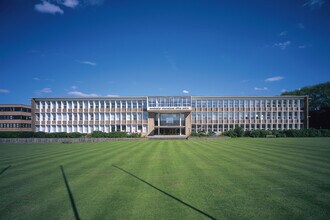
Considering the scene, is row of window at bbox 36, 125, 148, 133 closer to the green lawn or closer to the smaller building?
the smaller building

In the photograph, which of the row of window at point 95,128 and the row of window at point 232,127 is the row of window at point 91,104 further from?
the row of window at point 232,127

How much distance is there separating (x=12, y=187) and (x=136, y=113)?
53412 millimetres

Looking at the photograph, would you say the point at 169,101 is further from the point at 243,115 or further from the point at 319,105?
the point at 319,105

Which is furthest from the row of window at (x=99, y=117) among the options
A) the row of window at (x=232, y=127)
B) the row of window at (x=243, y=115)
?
the row of window at (x=243, y=115)

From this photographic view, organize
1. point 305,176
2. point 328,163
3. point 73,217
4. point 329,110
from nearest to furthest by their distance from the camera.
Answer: point 73,217 → point 305,176 → point 328,163 → point 329,110

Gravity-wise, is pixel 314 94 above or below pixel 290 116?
above

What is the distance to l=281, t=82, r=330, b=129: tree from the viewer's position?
71031mm

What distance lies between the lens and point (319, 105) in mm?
76625

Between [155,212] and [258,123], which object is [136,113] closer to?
[258,123]

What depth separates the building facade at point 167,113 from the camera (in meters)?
61.7

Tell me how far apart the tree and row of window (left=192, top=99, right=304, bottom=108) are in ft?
60.7

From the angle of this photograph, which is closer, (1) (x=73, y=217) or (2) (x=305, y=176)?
(1) (x=73, y=217)

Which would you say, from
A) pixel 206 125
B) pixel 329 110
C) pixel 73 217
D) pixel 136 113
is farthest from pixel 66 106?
pixel 329 110

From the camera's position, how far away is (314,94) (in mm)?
79750
